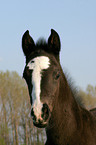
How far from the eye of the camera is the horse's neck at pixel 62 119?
13.8ft

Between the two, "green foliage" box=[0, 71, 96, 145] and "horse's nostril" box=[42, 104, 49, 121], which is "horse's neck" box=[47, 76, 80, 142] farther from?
"green foliage" box=[0, 71, 96, 145]

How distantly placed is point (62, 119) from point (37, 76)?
1.10m

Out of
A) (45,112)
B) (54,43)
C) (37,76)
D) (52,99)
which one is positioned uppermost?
(54,43)

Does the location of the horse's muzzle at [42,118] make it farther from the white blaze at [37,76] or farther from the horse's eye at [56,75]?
the horse's eye at [56,75]

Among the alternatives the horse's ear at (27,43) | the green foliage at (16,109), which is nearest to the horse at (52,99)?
the horse's ear at (27,43)

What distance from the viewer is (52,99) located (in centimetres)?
394

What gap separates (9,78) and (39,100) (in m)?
36.6

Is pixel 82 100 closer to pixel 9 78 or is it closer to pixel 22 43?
pixel 22 43

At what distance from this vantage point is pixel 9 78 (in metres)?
39.5

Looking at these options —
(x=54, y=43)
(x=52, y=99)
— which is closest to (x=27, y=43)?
(x=54, y=43)

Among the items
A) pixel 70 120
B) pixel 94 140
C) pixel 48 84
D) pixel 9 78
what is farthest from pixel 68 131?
pixel 9 78

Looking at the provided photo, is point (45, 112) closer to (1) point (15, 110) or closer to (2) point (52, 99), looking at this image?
(2) point (52, 99)

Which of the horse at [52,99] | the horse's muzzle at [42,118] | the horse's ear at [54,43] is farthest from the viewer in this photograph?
the horse's ear at [54,43]

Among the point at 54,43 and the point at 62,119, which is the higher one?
the point at 54,43
